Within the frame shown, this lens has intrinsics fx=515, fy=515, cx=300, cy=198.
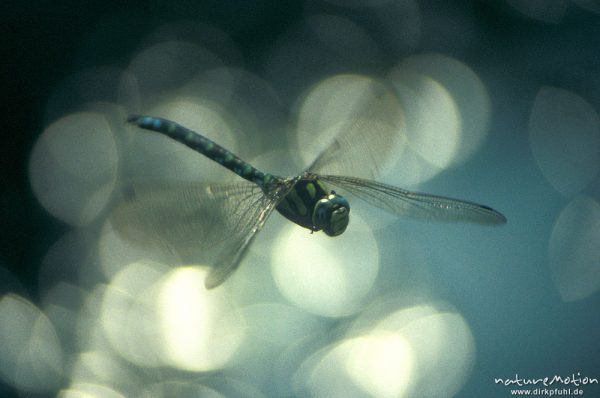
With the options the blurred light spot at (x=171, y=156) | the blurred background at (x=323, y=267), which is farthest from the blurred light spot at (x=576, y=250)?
the blurred light spot at (x=171, y=156)

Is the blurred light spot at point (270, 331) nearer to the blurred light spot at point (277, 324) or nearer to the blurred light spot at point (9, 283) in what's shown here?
the blurred light spot at point (277, 324)

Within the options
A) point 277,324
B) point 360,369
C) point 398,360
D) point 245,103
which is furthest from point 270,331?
point 245,103

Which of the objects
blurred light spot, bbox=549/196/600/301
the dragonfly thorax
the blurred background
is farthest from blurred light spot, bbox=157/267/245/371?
blurred light spot, bbox=549/196/600/301

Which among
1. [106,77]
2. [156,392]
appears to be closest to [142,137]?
[106,77]

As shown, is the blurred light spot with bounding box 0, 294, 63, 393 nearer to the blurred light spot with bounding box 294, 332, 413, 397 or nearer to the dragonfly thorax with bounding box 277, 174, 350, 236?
the blurred light spot with bounding box 294, 332, 413, 397

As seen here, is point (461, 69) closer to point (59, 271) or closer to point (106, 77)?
point (106, 77)

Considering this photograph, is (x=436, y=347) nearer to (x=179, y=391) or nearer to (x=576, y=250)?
(x=576, y=250)
